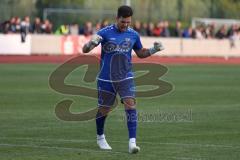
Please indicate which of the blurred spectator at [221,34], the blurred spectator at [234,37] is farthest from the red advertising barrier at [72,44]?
the blurred spectator at [221,34]

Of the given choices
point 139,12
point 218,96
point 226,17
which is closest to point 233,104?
point 218,96

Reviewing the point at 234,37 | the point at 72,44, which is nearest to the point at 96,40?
the point at 72,44

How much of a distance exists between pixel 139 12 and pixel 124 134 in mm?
54398

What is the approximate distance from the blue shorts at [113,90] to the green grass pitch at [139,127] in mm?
800

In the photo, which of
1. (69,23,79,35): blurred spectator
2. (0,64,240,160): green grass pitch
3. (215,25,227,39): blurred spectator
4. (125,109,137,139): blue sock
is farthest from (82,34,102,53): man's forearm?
(215,25,227,39): blurred spectator

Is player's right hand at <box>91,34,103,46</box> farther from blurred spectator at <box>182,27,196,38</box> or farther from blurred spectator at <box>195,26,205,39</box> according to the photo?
blurred spectator at <box>195,26,205,39</box>

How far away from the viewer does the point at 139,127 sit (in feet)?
56.0

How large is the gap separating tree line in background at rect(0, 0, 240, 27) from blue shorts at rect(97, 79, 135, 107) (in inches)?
1706

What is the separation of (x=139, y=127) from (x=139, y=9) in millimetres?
53949

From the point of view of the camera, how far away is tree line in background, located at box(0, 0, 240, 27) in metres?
61.0

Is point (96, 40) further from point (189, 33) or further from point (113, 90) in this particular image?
point (189, 33)

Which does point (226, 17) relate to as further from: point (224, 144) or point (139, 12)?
point (224, 144)

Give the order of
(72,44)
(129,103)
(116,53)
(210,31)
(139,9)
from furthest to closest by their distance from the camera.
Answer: (139,9), (210,31), (72,44), (116,53), (129,103)

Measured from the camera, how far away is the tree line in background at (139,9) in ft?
200
